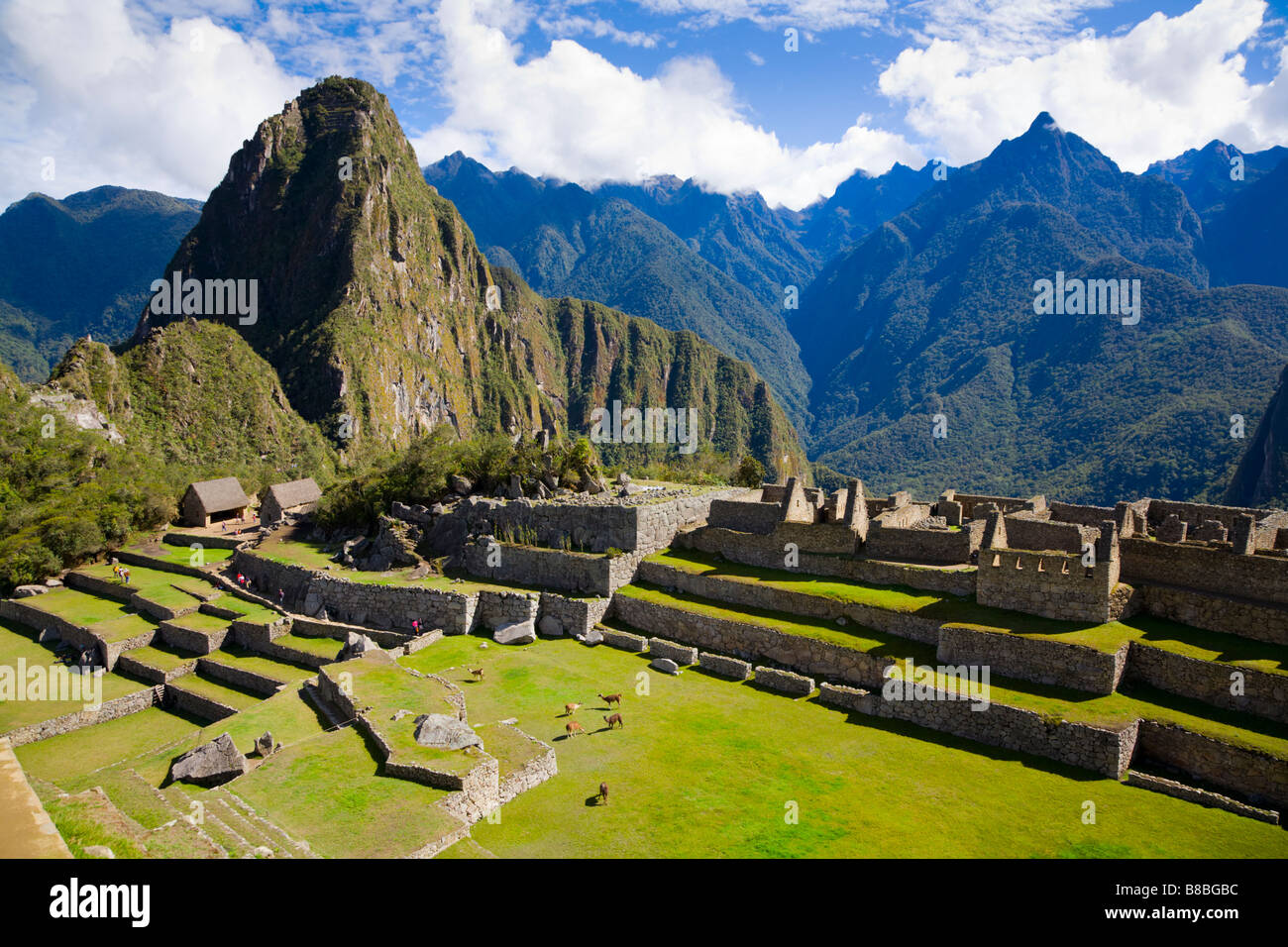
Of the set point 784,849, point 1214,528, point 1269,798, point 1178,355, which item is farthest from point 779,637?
point 1178,355

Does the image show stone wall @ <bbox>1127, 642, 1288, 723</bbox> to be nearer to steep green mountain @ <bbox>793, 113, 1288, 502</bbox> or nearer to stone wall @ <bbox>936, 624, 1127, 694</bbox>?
stone wall @ <bbox>936, 624, 1127, 694</bbox>

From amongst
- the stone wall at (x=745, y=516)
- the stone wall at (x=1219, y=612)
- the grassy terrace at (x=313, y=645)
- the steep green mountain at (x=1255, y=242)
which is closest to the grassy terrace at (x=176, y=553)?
the grassy terrace at (x=313, y=645)

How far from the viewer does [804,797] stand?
43.1 feet

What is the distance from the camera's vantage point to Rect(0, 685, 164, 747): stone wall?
20.1 m

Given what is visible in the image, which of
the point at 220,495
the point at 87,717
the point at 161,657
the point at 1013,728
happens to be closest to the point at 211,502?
the point at 220,495

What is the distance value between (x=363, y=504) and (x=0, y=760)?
24509 mm

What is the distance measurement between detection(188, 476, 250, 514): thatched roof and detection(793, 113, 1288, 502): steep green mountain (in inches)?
3128

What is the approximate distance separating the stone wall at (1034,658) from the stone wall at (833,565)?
2.64 m

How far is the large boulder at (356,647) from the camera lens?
69.0ft

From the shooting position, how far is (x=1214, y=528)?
21234 millimetres

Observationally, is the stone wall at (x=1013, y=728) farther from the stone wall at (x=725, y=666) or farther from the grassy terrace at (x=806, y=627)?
the stone wall at (x=725, y=666)

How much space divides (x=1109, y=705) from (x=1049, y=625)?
98.2 inches

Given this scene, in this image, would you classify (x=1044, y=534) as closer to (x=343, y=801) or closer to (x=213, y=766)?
(x=343, y=801)
